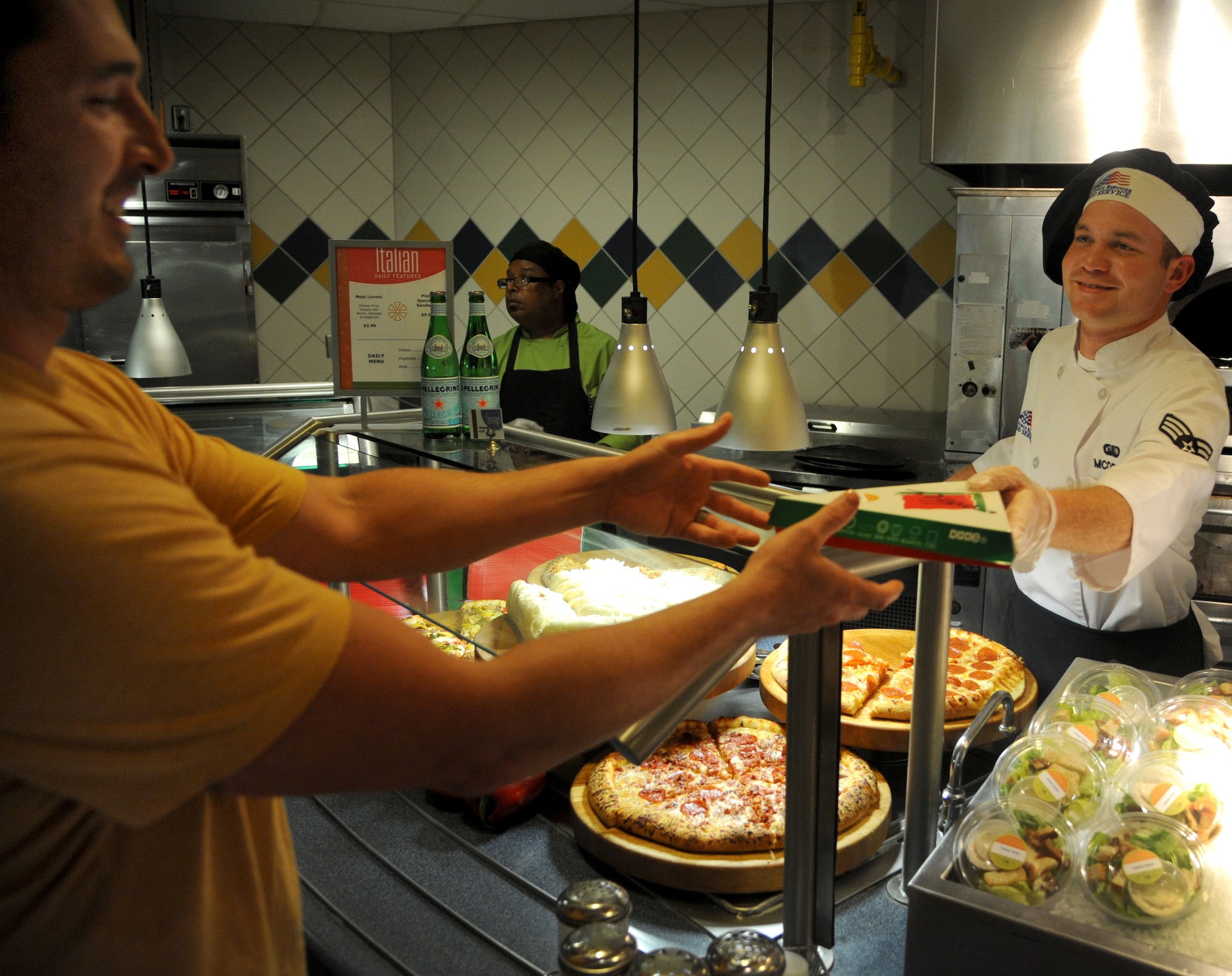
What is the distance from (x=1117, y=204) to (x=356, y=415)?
5.66 ft

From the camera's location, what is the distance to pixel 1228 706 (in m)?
1.34

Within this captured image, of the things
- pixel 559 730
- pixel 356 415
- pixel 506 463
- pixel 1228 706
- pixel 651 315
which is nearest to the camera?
pixel 559 730

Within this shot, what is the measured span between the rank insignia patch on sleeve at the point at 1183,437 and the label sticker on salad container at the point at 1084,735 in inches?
28.5

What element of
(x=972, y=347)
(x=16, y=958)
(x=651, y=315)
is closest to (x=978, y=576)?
(x=972, y=347)

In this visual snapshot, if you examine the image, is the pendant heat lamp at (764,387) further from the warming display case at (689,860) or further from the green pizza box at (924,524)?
the green pizza box at (924,524)

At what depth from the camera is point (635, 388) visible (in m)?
2.34

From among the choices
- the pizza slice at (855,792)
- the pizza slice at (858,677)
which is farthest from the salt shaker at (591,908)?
the pizza slice at (858,677)

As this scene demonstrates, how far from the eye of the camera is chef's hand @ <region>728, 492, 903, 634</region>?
0.84 metres

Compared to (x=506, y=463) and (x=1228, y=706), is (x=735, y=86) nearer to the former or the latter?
(x=506, y=463)

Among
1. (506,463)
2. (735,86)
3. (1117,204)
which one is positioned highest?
(735,86)

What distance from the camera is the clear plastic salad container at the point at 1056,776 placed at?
1.20 metres

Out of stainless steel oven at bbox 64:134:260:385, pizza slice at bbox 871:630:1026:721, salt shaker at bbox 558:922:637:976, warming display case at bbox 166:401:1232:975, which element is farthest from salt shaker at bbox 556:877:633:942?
stainless steel oven at bbox 64:134:260:385

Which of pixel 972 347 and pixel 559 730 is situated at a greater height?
pixel 972 347

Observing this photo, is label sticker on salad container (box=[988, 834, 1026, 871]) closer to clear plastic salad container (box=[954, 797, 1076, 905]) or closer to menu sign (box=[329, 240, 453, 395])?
clear plastic salad container (box=[954, 797, 1076, 905])
